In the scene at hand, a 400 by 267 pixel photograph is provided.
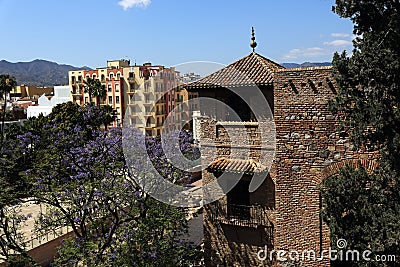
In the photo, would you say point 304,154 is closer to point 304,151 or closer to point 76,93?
point 304,151

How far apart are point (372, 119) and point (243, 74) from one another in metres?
4.60

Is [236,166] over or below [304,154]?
below

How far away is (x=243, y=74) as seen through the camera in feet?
34.1

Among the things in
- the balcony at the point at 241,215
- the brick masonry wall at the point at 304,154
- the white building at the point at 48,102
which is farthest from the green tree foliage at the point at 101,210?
the white building at the point at 48,102

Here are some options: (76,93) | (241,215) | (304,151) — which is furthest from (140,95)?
(304,151)

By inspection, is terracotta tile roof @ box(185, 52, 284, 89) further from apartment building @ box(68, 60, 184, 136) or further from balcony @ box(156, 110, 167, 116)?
balcony @ box(156, 110, 167, 116)

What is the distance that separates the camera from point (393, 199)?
6.57 metres

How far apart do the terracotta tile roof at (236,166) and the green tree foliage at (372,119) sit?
2.76 meters

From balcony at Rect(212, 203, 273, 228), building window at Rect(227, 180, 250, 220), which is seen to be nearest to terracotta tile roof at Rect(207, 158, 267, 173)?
building window at Rect(227, 180, 250, 220)

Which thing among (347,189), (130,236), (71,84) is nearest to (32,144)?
(130,236)

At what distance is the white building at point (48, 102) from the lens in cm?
5341

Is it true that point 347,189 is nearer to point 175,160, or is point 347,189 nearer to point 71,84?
point 175,160

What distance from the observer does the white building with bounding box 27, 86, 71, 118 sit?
53406mm

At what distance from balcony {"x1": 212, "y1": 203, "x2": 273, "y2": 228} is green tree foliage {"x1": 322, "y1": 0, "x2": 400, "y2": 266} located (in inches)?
121
